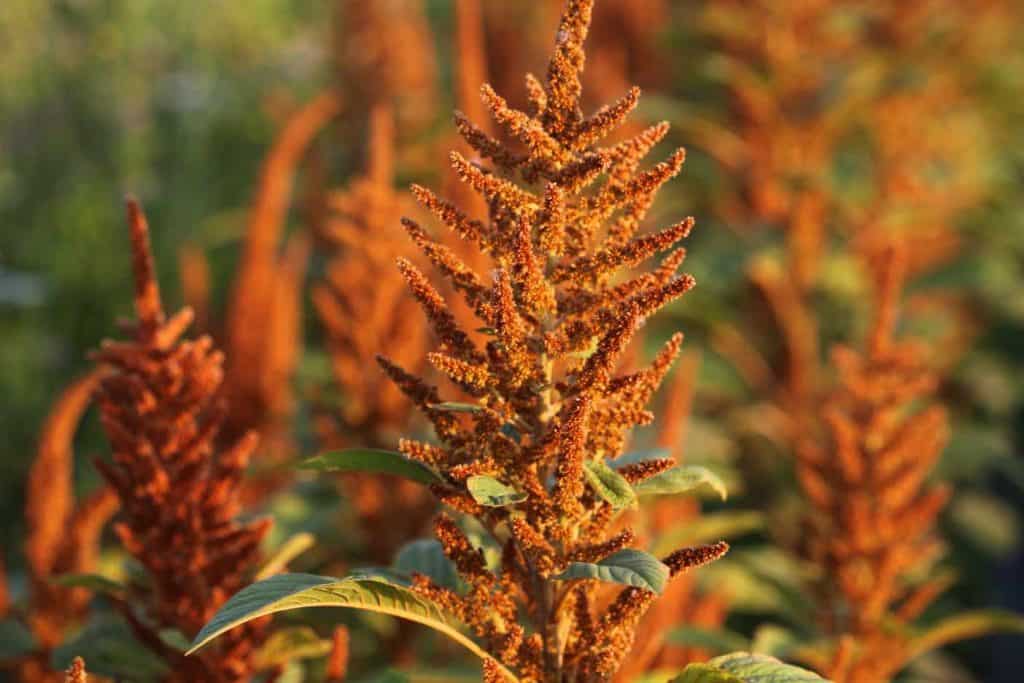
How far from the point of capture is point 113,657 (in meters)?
1.72

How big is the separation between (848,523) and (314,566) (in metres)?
1.05

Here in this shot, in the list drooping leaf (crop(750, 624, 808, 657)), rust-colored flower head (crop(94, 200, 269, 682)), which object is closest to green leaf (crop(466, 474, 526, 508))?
rust-colored flower head (crop(94, 200, 269, 682))

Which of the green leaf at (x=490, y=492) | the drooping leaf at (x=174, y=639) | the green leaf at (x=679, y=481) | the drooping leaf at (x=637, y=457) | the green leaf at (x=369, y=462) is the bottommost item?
the drooping leaf at (x=174, y=639)

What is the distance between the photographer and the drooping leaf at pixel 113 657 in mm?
1710

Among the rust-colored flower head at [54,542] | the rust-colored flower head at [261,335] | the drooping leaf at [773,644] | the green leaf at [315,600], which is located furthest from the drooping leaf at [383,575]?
the rust-colored flower head at [261,335]

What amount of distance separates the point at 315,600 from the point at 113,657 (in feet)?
2.02

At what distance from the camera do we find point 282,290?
3.12 m

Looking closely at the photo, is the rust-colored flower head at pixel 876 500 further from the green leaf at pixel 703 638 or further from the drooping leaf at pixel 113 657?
the drooping leaf at pixel 113 657

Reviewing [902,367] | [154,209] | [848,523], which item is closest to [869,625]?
[848,523]

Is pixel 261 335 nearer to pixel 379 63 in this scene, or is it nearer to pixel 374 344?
pixel 374 344

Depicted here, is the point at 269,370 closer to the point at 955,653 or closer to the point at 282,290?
the point at 282,290

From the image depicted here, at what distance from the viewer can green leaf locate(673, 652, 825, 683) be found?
4.16ft

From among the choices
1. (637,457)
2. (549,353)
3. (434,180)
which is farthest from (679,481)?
(434,180)

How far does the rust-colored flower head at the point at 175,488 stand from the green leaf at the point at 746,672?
0.65m
